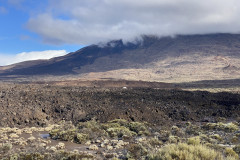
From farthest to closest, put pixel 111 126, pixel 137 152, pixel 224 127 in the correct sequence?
1. pixel 111 126
2. pixel 224 127
3. pixel 137 152

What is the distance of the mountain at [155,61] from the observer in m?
92.1

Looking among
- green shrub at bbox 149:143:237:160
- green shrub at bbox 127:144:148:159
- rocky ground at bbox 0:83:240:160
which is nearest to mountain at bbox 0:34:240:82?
rocky ground at bbox 0:83:240:160

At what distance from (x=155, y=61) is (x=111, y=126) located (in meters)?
97.1

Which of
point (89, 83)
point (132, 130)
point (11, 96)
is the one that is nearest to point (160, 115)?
point (132, 130)

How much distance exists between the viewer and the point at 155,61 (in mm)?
110125

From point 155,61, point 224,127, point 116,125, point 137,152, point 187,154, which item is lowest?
point 224,127

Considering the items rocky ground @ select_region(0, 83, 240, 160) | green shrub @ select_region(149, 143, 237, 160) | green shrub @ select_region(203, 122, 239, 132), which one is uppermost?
green shrub @ select_region(149, 143, 237, 160)

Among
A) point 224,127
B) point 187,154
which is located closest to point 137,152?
point 187,154

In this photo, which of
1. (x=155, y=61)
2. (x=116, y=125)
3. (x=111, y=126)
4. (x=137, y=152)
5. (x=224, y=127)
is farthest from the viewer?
(x=155, y=61)

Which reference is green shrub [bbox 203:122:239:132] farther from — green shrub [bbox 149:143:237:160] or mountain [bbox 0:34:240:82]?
mountain [bbox 0:34:240:82]

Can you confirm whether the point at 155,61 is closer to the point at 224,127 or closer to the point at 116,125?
the point at 224,127

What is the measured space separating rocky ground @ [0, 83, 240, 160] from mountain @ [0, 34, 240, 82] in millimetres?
61352

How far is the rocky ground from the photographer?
9.56 meters

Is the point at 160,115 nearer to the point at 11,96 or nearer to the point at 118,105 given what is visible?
the point at 118,105
